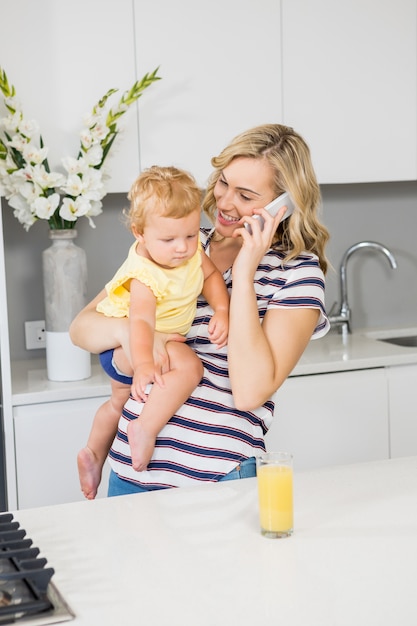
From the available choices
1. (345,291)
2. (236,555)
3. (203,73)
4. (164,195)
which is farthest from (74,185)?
(236,555)

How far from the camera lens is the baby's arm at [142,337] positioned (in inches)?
68.4

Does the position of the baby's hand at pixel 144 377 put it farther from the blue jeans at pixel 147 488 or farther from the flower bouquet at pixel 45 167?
the flower bouquet at pixel 45 167

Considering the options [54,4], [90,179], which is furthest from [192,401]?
[54,4]

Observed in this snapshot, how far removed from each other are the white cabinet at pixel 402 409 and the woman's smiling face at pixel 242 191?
1337 millimetres

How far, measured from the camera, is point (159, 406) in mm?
1765

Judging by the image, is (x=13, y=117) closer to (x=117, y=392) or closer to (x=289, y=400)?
(x=117, y=392)

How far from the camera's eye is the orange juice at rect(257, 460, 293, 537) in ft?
4.54

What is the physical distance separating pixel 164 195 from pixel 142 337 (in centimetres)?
27

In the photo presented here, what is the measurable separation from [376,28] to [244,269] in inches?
65.5

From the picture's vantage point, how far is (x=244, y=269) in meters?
1.79

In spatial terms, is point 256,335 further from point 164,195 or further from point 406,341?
point 406,341

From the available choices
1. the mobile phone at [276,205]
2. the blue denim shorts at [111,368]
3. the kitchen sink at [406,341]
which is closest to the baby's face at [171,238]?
the mobile phone at [276,205]

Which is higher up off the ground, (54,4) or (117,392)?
(54,4)

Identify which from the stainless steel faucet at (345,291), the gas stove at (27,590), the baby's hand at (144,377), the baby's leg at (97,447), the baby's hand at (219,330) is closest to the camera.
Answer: the gas stove at (27,590)
